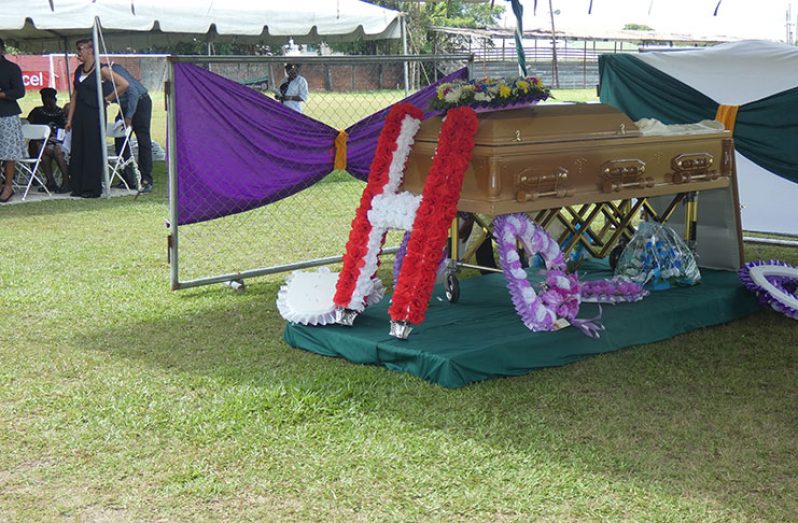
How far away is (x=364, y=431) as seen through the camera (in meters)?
3.85

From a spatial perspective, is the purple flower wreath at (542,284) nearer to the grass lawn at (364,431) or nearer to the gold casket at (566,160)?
the gold casket at (566,160)

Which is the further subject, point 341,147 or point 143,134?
point 143,134

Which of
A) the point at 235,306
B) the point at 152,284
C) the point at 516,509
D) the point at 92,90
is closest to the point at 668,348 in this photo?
the point at 516,509

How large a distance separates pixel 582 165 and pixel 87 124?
7.59 meters

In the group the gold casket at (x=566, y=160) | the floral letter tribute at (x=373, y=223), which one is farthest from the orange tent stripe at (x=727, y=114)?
the floral letter tribute at (x=373, y=223)

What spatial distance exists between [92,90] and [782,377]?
868cm

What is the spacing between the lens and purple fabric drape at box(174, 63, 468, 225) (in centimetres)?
605

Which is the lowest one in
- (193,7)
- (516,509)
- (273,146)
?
(516,509)

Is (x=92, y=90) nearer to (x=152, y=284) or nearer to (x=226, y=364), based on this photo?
(x=152, y=284)

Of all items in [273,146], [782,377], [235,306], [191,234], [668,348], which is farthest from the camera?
[191,234]

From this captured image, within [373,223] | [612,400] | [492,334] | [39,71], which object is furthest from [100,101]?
[39,71]

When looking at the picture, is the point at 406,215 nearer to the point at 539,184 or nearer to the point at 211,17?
the point at 539,184

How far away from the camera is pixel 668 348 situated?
498 cm

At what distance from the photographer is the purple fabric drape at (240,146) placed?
19.8 ft
